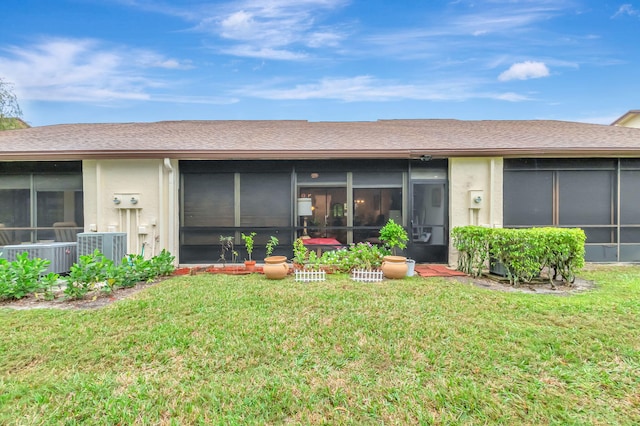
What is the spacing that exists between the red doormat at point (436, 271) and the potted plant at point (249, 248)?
11.5ft

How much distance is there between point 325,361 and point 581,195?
7.72 metres

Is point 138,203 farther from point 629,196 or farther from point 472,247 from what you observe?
point 629,196

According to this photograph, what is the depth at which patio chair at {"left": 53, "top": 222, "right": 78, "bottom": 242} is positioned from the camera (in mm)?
7172

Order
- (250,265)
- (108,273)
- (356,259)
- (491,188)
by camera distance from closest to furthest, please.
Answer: (108,273)
(356,259)
(250,265)
(491,188)

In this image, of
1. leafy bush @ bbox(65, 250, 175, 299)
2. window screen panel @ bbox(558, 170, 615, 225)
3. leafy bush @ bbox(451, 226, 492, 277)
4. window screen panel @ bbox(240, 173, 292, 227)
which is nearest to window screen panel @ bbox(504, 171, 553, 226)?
window screen panel @ bbox(558, 170, 615, 225)

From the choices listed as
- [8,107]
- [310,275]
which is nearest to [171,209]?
[310,275]

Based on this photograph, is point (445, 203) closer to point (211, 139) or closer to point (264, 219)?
point (264, 219)

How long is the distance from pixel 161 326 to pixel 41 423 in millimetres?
1451

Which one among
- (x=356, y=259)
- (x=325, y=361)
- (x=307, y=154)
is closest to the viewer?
(x=325, y=361)

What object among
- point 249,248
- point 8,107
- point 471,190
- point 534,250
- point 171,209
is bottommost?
point 249,248

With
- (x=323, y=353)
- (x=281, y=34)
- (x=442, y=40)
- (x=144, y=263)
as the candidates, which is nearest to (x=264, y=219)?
(x=144, y=263)

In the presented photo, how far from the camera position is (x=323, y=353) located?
118 inches

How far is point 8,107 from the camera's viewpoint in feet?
45.0

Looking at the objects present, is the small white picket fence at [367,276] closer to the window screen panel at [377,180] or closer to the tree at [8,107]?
the window screen panel at [377,180]
